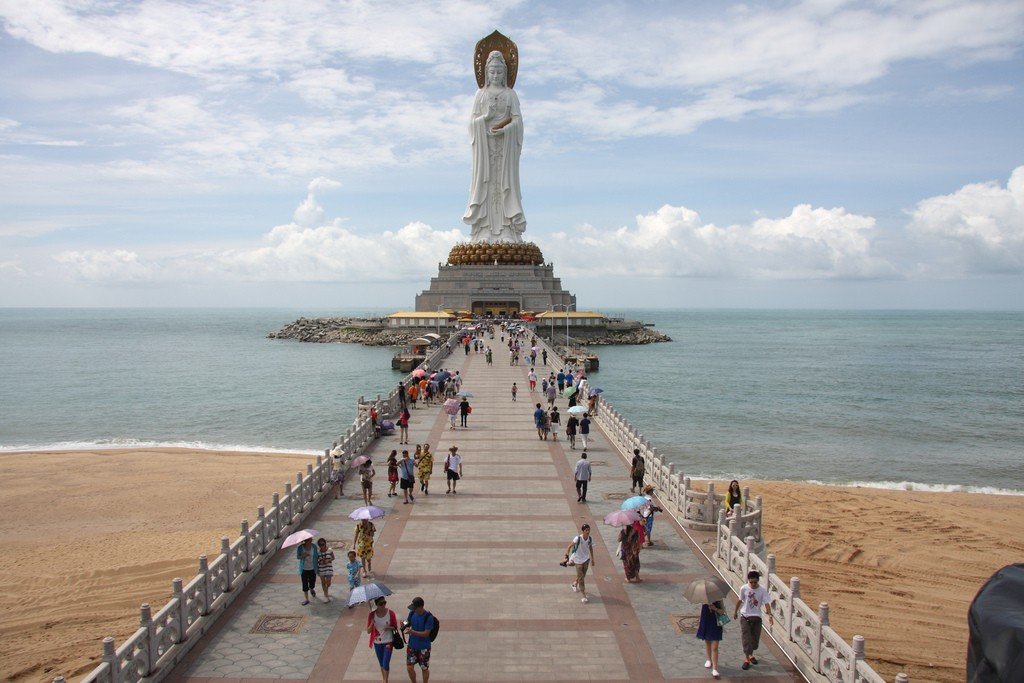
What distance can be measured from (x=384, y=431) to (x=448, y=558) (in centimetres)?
914

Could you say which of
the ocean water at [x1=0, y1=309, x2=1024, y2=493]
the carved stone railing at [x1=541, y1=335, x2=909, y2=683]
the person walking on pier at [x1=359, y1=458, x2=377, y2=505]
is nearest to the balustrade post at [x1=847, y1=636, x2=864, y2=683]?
the carved stone railing at [x1=541, y1=335, x2=909, y2=683]

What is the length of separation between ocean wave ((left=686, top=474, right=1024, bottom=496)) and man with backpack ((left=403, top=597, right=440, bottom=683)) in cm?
1685

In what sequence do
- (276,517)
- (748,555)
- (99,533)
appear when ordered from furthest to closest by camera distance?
(99,533), (276,517), (748,555)

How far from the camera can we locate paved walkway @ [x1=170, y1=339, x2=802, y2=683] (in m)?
8.70

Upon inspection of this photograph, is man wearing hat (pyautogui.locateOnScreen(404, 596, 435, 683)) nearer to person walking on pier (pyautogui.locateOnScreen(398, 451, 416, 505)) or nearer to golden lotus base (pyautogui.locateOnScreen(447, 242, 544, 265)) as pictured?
person walking on pier (pyautogui.locateOnScreen(398, 451, 416, 505))

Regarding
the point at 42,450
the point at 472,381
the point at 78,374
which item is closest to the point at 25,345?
the point at 78,374

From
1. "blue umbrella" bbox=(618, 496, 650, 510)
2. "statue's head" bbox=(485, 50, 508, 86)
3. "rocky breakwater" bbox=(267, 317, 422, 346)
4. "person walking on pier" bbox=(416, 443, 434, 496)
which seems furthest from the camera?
"rocky breakwater" bbox=(267, 317, 422, 346)

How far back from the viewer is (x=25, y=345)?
97062mm

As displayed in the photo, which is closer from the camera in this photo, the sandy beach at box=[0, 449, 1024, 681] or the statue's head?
the sandy beach at box=[0, 449, 1024, 681]

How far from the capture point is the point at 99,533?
60.5 feet

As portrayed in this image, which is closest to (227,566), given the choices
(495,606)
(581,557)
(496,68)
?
(495,606)

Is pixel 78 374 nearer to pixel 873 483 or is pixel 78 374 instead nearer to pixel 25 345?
pixel 25 345

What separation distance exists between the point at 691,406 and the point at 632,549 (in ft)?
96.1

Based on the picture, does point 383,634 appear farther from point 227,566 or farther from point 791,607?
point 791,607
